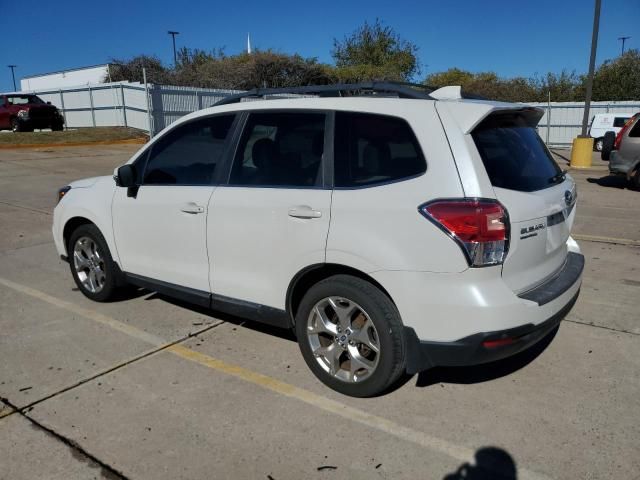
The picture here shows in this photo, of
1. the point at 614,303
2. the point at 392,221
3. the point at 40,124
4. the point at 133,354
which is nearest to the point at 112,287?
the point at 133,354

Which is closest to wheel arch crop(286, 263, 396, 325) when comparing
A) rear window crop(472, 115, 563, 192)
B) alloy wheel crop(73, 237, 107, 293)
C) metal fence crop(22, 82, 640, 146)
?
rear window crop(472, 115, 563, 192)

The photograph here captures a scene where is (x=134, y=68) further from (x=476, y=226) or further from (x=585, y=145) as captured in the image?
(x=476, y=226)

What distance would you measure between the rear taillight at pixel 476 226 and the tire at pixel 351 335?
54 cm

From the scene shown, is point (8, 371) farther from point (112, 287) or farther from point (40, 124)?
point (40, 124)

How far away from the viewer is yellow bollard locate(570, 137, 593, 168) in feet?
53.4

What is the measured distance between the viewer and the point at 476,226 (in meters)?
2.68

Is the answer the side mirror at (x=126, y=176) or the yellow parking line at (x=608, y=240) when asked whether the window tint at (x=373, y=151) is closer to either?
the side mirror at (x=126, y=176)

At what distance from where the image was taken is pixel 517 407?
10.4 ft

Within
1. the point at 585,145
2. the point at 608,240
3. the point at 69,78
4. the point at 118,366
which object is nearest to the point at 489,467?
the point at 118,366

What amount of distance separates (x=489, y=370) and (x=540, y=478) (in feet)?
3.58

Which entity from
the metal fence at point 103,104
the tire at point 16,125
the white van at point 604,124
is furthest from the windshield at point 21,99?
the white van at point 604,124

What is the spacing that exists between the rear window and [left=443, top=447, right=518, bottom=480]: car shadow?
1.38 m

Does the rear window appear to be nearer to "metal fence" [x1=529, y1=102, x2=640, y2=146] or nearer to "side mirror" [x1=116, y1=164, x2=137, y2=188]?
"side mirror" [x1=116, y1=164, x2=137, y2=188]

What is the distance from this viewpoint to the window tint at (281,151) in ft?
10.9
